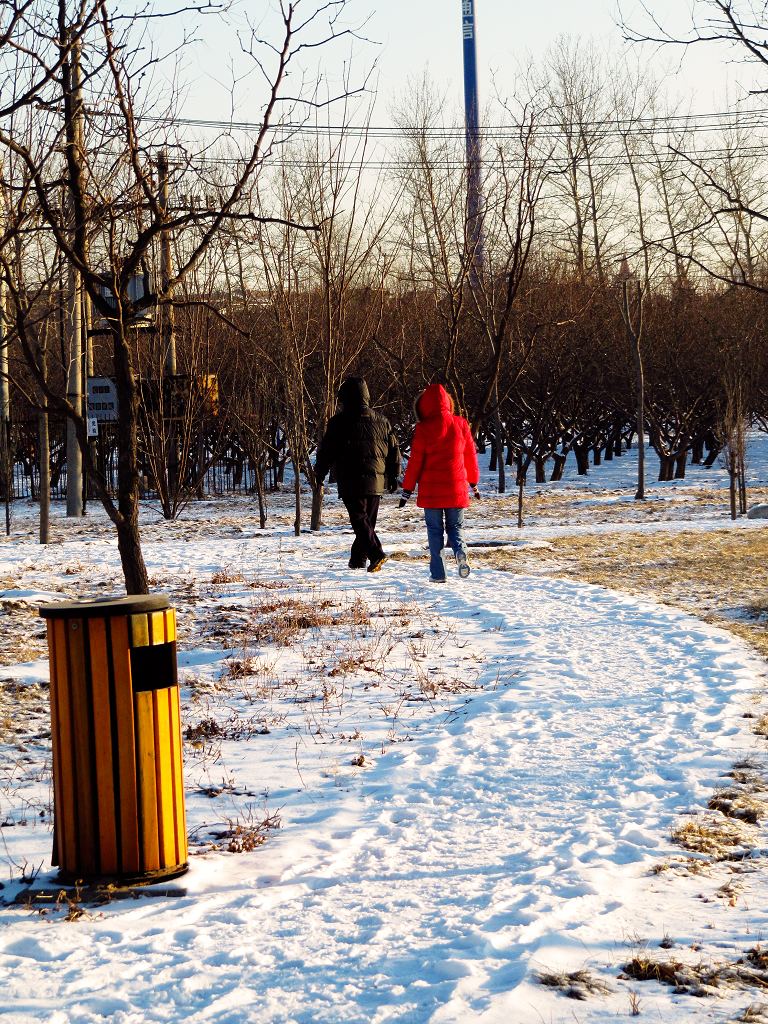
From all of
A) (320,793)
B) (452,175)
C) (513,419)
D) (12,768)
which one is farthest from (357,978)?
(513,419)

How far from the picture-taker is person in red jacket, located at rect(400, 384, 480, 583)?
1051 cm

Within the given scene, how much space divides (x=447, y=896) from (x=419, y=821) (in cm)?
80

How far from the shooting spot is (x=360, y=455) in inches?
433

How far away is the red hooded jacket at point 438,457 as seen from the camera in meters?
10.5

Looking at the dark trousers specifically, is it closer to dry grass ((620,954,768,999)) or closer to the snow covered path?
the snow covered path

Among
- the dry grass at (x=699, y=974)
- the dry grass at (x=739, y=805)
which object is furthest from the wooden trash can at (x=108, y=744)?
the dry grass at (x=739, y=805)

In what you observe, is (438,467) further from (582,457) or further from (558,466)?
(582,457)

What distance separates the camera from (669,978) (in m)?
2.96

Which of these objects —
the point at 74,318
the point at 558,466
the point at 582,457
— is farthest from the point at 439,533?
the point at 582,457

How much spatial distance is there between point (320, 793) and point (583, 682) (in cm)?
238

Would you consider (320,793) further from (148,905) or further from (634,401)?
(634,401)

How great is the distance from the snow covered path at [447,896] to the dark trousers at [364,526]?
486 cm

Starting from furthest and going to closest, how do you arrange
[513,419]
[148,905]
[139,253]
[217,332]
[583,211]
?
[583,211], [513,419], [217,332], [139,253], [148,905]

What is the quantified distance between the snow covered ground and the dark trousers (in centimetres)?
168
